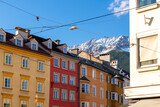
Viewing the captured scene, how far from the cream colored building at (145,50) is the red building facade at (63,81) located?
1559 inches

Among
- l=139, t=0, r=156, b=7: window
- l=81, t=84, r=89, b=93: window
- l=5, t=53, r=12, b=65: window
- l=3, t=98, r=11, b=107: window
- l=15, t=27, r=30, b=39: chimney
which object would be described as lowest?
l=3, t=98, r=11, b=107: window

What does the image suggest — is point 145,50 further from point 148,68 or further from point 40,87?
point 40,87

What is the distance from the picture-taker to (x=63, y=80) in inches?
2270

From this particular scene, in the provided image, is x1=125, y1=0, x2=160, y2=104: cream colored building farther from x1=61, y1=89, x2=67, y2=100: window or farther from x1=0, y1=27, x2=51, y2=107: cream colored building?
x1=61, y1=89, x2=67, y2=100: window

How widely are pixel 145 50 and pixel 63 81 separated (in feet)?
141

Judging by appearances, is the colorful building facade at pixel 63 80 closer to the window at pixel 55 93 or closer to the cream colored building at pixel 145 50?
the window at pixel 55 93

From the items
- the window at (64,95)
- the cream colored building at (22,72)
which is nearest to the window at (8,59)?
the cream colored building at (22,72)

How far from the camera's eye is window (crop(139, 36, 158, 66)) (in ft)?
49.3

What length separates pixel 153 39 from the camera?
1518 cm

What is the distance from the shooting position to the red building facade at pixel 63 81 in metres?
55.1

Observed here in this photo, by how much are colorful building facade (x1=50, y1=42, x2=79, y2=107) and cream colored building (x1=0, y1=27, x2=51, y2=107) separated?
179 cm

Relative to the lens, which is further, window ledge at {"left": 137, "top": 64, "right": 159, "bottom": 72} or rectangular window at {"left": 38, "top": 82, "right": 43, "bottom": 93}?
rectangular window at {"left": 38, "top": 82, "right": 43, "bottom": 93}

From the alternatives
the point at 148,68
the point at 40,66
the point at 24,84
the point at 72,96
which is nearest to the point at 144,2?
the point at 148,68

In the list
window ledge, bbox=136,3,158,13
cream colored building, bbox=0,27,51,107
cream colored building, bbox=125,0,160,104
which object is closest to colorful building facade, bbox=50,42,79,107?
cream colored building, bbox=0,27,51,107
